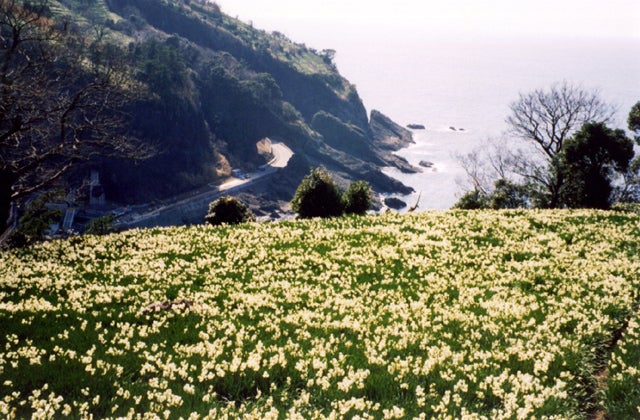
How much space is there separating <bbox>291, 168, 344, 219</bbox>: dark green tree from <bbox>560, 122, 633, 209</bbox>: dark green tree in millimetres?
19231

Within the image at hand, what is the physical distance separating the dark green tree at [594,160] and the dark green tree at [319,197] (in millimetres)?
19231

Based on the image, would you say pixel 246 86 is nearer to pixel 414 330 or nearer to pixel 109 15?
pixel 109 15

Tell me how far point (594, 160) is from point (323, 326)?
113 feet

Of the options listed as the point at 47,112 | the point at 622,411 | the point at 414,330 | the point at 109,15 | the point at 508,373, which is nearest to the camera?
the point at 622,411

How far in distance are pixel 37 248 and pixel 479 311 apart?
694 inches

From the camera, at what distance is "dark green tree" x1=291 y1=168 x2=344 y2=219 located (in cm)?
3531

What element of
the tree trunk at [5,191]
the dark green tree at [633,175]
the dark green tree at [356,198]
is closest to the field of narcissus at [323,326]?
the tree trunk at [5,191]

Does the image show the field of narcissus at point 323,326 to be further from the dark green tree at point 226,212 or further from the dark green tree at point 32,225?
the dark green tree at point 226,212

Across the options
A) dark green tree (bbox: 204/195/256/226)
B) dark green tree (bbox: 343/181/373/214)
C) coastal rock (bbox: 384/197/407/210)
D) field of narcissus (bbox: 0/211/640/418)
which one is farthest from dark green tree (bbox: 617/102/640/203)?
coastal rock (bbox: 384/197/407/210)

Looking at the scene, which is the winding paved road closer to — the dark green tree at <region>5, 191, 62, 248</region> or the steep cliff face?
the steep cliff face

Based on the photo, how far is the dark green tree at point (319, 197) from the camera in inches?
1390

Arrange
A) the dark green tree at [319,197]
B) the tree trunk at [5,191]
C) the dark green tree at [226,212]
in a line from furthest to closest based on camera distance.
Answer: the dark green tree at [319,197] < the dark green tree at [226,212] < the tree trunk at [5,191]

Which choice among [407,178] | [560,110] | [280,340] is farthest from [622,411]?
[407,178]

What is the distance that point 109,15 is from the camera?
7264 inches
